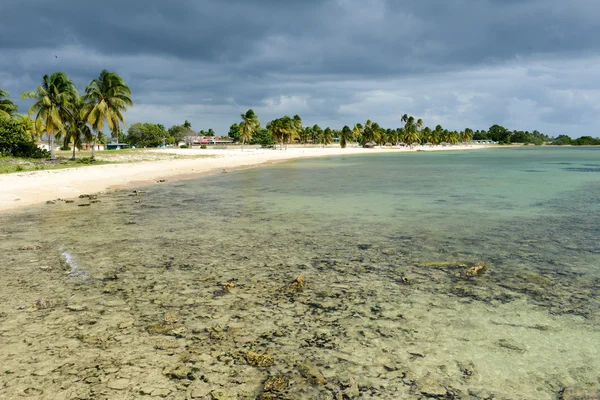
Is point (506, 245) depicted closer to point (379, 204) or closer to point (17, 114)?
point (379, 204)

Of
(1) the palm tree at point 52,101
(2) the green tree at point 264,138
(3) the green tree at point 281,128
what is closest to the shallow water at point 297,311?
(1) the palm tree at point 52,101

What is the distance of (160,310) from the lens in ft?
22.5

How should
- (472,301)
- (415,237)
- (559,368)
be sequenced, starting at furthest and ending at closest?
(415,237) → (472,301) → (559,368)

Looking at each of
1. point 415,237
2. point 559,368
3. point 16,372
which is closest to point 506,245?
point 415,237

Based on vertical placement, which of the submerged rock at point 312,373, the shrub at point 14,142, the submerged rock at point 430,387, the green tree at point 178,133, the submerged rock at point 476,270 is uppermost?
the green tree at point 178,133

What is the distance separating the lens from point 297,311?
689cm

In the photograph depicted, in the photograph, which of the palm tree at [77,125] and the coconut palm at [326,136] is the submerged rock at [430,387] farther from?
the coconut palm at [326,136]

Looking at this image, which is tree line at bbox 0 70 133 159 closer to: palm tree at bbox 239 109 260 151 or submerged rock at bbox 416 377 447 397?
submerged rock at bbox 416 377 447 397

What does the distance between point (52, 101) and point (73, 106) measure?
8.89 feet

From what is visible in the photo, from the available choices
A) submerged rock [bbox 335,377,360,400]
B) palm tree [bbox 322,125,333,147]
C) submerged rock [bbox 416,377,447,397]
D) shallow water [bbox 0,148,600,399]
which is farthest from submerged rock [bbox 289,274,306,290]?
palm tree [bbox 322,125,333,147]

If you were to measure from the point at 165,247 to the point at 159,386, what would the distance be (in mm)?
7071

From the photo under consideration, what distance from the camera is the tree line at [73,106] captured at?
1837 inches

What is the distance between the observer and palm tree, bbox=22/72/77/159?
152ft

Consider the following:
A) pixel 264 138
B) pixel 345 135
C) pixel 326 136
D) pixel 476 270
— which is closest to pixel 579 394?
pixel 476 270
